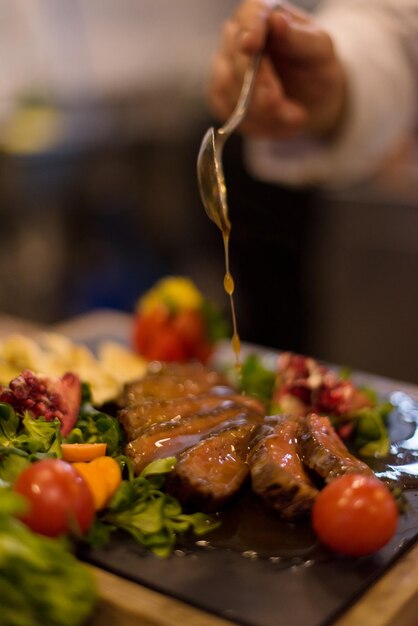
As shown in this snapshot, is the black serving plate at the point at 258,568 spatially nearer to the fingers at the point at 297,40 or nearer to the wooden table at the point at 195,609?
the wooden table at the point at 195,609

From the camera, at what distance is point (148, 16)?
284 inches

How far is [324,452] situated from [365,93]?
5.82 feet

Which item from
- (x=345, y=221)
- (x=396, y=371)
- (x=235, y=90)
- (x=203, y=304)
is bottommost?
(x=396, y=371)

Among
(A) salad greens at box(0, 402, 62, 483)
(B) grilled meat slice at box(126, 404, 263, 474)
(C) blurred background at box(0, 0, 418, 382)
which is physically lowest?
(C) blurred background at box(0, 0, 418, 382)

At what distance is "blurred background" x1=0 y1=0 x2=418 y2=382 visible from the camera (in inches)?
189

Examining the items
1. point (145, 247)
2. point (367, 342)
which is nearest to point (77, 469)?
point (367, 342)

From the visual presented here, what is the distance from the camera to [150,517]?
5.47 ft

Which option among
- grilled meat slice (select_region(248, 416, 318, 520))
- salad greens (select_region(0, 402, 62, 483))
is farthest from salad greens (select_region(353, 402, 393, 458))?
salad greens (select_region(0, 402, 62, 483))

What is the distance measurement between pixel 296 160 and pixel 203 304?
787 mm

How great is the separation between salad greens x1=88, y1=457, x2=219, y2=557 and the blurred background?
122 inches

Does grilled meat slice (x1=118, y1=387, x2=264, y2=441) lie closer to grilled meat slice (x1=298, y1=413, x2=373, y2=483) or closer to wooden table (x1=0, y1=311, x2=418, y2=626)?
grilled meat slice (x1=298, y1=413, x2=373, y2=483)

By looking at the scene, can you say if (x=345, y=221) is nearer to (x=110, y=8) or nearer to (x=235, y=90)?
(x=235, y=90)

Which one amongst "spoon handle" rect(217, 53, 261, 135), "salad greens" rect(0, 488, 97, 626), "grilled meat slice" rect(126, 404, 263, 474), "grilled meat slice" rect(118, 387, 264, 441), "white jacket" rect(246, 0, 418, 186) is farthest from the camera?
"white jacket" rect(246, 0, 418, 186)

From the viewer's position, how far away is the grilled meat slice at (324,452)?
1.73 meters
